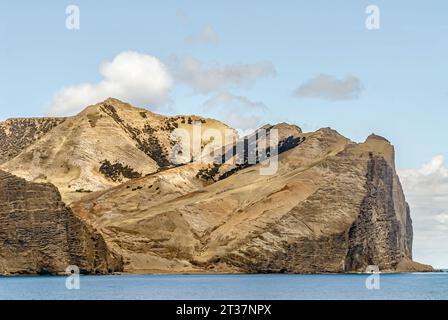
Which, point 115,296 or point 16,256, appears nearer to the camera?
point 115,296

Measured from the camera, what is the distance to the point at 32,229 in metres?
168

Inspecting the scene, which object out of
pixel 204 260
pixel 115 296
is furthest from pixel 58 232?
pixel 115 296

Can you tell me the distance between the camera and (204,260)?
7805 inches

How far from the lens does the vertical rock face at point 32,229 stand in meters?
A: 168

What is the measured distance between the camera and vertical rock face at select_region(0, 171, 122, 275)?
168125 mm

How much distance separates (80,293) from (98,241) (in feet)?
232

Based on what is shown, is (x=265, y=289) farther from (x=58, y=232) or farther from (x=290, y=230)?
(x=290, y=230)

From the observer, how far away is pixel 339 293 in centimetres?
11288

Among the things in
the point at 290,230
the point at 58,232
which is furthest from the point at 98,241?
the point at 290,230
